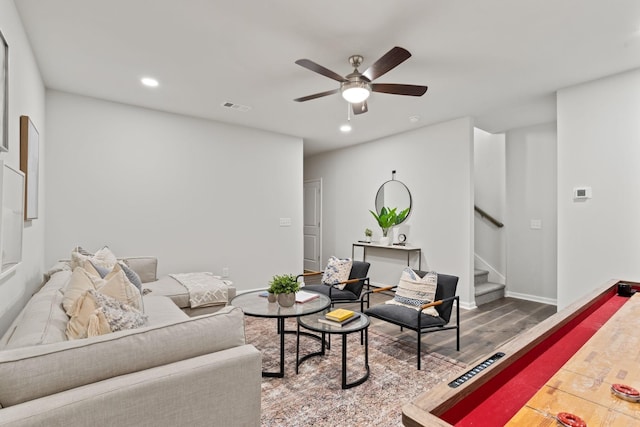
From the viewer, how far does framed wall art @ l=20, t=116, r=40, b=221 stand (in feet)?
7.55

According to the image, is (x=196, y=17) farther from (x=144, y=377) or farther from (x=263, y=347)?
(x=263, y=347)

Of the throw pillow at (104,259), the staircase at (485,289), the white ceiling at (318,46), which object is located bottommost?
the staircase at (485,289)

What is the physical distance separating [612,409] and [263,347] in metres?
2.60

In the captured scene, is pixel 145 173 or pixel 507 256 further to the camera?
pixel 507 256

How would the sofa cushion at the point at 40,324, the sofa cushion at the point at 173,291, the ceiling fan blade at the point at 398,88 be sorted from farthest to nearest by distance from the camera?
the sofa cushion at the point at 173,291 → the ceiling fan blade at the point at 398,88 → the sofa cushion at the point at 40,324

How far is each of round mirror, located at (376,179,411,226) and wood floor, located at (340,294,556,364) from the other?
1612mm

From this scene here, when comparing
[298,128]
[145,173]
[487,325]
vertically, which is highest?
[298,128]

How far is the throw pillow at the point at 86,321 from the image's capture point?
144 centimetres

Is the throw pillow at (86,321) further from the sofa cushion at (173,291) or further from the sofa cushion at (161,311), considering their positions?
A: the sofa cushion at (173,291)

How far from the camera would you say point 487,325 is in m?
3.73

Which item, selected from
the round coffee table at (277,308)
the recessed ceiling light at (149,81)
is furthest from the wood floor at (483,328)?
the recessed ceiling light at (149,81)

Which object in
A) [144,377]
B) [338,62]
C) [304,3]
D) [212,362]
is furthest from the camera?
[338,62]

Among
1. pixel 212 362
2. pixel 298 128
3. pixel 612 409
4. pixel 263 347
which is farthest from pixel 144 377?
pixel 298 128

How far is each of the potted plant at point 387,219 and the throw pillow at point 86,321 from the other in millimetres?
4368
